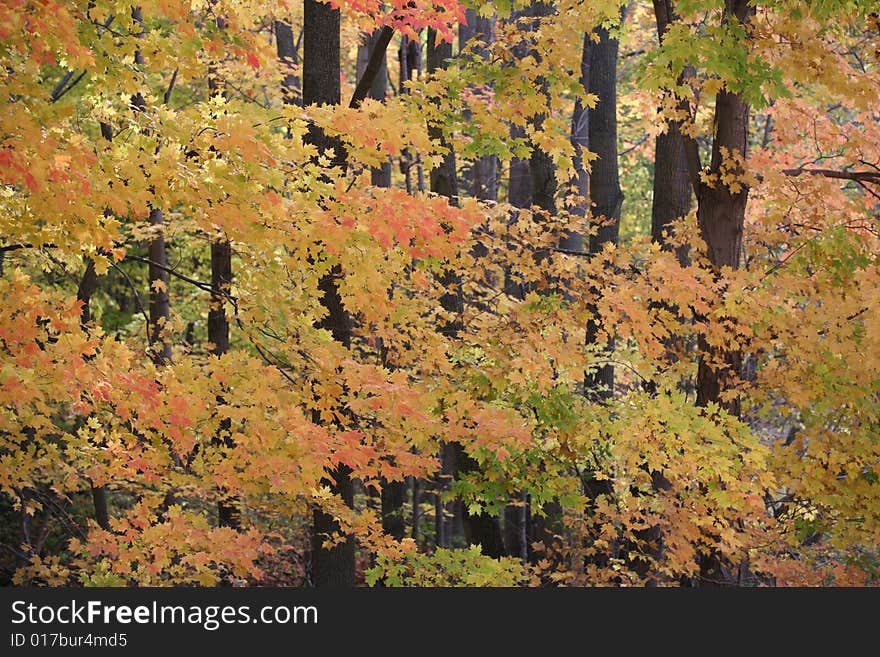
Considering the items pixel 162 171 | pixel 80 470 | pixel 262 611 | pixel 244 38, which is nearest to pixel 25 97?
pixel 162 171

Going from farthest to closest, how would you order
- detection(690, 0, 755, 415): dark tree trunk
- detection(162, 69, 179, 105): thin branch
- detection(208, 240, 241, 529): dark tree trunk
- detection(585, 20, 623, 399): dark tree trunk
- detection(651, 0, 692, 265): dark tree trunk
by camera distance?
detection(162, 69, 179, 105): thin branch < detection(208, 240, 241, 529): dark tree trunk < detection(585, 20, 623, 399): dark tree trunk < detection(651, 0, 692, 265): dark tree trunk < detection(690, 0, 755, 415): dark tree trunk

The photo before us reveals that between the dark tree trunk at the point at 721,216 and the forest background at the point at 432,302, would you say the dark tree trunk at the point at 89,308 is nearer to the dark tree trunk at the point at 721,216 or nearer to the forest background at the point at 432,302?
the forest background at the point at 432,302

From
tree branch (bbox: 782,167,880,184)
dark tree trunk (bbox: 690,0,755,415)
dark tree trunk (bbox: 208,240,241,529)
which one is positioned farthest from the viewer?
dark tree trunk (bbox: 208,240,241,529)

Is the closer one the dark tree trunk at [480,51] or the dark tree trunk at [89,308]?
the dark tree trunk at [89,308]

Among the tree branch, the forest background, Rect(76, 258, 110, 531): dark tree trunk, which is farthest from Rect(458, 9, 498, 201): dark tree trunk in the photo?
Result: the tree branch

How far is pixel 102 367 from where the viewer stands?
6832 millimetres

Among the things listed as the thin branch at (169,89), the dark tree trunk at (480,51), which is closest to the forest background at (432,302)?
the thin branch at (169,89)

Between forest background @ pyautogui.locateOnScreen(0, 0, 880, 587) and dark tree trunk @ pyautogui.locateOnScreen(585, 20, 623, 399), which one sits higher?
dark tree trunk @ pyautogui.locateOnScreen(585, 20, 623, 399)

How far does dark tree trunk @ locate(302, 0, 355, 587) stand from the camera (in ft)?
29.2

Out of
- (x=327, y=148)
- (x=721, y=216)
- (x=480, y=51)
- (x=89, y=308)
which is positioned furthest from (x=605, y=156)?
(x=89, y=308)

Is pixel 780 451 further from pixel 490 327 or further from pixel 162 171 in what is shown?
pixel 162 171

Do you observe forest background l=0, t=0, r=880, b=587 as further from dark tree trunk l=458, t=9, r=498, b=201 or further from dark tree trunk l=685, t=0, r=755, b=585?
dark tree trunk l=458, t=9, r=498, b=201

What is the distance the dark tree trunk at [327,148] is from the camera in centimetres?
891

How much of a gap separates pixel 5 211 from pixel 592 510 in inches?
287
